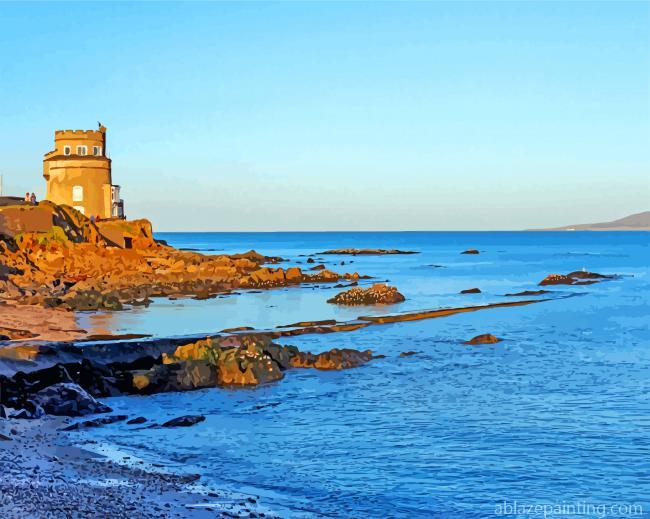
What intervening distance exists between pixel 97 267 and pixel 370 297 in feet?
62.1

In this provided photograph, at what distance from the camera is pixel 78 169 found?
60438 millimetres

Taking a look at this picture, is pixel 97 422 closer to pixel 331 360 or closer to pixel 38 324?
pixel 331 360

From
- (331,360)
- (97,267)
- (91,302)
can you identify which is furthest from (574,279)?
(331,360)

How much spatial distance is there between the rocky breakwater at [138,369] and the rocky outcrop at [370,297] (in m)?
17.5

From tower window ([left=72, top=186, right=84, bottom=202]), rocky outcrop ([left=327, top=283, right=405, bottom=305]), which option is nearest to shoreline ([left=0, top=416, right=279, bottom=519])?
rocky outcrop ([left=327, top=283, right=405, bottom=305])

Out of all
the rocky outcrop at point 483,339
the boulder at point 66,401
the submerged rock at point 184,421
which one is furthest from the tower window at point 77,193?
the submerged rock at point 184,421

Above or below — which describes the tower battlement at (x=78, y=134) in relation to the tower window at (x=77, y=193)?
above

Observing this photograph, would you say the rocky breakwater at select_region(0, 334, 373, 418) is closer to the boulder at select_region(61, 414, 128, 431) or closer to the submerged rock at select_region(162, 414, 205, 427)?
the boulder at select_region(61, 414, 128, 431)

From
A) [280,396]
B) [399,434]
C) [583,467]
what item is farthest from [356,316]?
[583,467]

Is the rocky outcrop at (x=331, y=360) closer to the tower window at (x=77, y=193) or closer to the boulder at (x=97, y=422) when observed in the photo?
the boulder at (x=97, y=422)

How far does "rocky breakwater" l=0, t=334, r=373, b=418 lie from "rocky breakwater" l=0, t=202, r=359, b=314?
51.6ft

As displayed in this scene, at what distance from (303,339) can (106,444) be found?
13.1 metres

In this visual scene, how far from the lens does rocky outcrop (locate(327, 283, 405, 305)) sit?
38.6 metres

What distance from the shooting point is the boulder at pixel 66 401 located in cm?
1426
